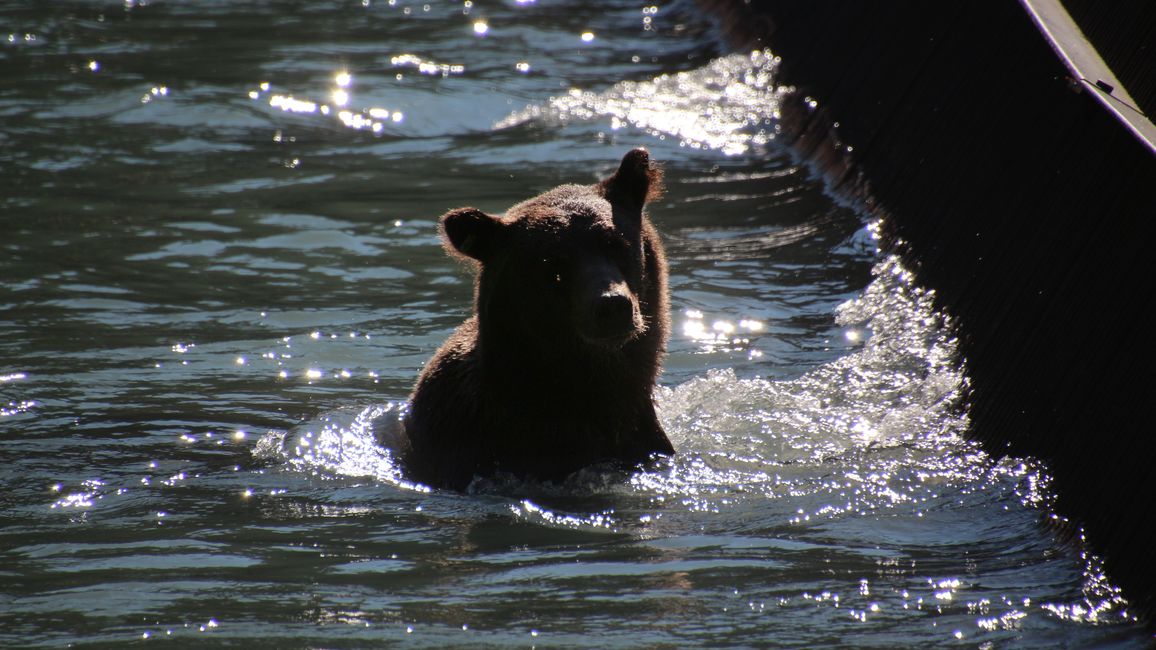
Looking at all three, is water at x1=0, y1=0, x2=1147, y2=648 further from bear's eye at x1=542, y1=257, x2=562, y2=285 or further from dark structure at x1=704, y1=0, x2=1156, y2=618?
bear's eye at x1=542, y1=257, x2=562, y2=285

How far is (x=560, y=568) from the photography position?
19.0 ft

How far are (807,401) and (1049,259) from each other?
1.66 meters

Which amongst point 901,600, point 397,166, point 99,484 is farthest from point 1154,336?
point 397,166

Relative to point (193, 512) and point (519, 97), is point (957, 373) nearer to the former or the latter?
point (193, 512)

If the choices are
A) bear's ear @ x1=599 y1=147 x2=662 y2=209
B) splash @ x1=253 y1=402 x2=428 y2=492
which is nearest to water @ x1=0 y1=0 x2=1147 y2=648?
splash @ x1=253 y1=402 x2=428 y2=492

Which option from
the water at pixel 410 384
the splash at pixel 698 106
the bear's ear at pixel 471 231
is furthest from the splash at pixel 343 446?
the splash at pixel 698 106

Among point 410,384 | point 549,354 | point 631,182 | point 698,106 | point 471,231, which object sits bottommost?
point 410,384

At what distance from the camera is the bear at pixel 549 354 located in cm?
689

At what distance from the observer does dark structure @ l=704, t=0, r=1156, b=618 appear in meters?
5.90

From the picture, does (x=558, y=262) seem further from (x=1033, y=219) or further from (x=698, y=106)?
(x=698, y=106)

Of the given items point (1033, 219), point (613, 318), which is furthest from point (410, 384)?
point (1033, 219)

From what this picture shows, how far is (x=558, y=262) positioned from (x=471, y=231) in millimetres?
445

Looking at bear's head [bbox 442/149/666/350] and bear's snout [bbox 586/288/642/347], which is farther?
bear's head [bbox 442/149/666/350]

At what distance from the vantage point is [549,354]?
710cm
